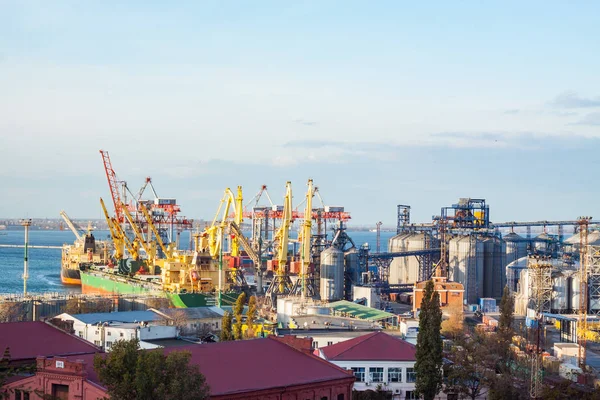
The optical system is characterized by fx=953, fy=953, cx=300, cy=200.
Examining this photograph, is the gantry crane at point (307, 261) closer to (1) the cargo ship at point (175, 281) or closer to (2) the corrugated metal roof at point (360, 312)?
(1) the cargo ship at point (175, 281)

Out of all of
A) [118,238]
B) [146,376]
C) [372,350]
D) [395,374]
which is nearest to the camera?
[146,376]

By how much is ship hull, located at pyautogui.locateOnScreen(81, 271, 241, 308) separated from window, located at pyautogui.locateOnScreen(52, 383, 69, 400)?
4612 cm

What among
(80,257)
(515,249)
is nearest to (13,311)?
(515,249)

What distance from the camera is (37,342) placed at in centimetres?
3153

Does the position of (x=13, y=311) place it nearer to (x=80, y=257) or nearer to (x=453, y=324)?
(x=453, y=324)

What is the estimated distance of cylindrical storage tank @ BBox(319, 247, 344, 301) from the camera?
73.7 m

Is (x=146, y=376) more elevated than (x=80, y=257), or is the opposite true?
(x=80, y=257)

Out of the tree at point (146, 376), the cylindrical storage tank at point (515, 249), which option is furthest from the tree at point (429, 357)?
the cylindrical storage tank at point (515, 249)

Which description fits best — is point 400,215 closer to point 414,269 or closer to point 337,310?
point 414,269

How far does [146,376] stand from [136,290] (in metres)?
68.0

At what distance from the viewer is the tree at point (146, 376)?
23.2m

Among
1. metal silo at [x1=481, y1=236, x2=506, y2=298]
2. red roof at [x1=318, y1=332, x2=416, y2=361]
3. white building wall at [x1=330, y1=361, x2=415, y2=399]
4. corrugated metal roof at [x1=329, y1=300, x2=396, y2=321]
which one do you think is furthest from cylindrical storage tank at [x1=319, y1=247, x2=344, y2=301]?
white building wall at [x1=330, y1=361, x2=415, y2=399]

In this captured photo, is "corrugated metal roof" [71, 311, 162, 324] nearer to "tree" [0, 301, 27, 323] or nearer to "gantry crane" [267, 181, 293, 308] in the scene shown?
"tree" [0, 301, 27, 323]

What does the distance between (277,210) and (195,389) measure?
272 feet
